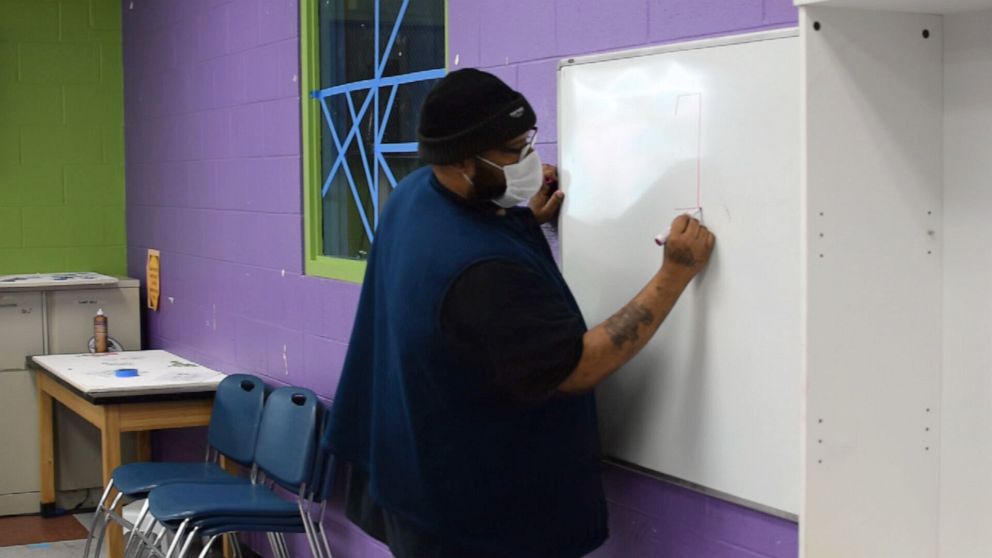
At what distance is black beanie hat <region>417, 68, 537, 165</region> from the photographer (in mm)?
2219

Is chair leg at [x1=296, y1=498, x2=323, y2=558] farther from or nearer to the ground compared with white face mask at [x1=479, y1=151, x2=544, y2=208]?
nearer to the ground

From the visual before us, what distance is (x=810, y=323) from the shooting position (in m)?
1.71

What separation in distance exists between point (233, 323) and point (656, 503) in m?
2.45

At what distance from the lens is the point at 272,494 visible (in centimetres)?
375

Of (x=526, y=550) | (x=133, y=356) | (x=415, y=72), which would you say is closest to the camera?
(x=526, y=550)

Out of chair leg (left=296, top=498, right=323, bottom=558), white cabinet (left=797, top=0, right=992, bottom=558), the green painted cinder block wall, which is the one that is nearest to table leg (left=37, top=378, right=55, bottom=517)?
the green painted cinder block wall

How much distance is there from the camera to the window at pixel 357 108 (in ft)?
11.1

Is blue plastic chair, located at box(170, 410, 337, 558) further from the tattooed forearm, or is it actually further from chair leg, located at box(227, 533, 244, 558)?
the tattooed forearm

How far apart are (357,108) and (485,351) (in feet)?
5.67


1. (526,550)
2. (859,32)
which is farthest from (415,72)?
(859,32)

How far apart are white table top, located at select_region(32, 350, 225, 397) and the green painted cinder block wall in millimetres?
734

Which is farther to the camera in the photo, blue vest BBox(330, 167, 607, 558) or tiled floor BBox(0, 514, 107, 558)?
tiled floor BBox(0, 514, 107, 558)

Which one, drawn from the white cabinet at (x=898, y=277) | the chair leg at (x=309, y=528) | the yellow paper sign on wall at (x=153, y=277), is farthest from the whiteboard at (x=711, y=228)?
the yellow paper sign on wall at (x=153, y=277)

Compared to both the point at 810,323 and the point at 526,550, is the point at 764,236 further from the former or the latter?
the point at 526,550
